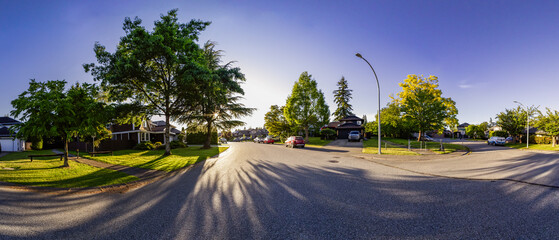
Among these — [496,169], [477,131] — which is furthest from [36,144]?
[477,131]

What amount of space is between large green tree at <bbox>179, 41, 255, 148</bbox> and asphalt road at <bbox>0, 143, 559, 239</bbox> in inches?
467

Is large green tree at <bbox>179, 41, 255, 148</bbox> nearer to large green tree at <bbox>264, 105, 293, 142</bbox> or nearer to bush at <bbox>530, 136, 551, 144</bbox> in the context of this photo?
large green tree at <bbox>264, 105, 293, 142</bbox>

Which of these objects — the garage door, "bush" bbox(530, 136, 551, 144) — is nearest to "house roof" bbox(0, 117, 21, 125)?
the garage door

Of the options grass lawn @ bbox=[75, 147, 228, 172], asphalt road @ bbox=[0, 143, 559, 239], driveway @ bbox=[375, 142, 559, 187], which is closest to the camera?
asphalt road @ bbox=[0, 143, 559, 239]

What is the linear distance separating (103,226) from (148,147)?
979 inches

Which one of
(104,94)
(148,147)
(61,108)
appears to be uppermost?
(104,94)

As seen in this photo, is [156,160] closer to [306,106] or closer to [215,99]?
[215,99]

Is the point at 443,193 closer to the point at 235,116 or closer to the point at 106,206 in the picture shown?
the point at 106,206

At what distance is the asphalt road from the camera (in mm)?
3385

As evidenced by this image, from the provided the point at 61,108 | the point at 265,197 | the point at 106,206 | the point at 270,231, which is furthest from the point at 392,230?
the point at 61,108

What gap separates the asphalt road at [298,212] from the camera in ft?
11.1

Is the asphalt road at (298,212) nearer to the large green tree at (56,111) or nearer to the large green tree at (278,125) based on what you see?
the large green tree at (56,111)

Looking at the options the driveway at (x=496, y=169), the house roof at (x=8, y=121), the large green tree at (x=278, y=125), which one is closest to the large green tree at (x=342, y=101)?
the large green tree at (x=278, y=125)

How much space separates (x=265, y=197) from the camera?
5.32m
